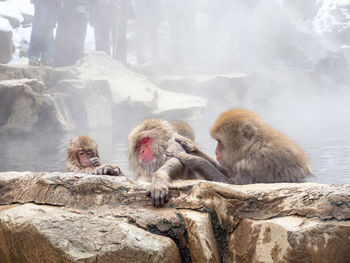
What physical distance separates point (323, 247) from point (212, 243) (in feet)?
1.50

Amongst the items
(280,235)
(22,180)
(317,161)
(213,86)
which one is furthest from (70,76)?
(280,235)

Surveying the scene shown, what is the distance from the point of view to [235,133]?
2.67 m

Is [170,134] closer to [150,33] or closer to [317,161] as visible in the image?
[317,161]

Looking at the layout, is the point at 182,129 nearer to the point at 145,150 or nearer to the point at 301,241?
the point at 145,150

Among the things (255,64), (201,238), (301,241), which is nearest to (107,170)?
(201,238)

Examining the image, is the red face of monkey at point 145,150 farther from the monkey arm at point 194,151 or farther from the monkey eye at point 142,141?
the monkey arm at point 194,151

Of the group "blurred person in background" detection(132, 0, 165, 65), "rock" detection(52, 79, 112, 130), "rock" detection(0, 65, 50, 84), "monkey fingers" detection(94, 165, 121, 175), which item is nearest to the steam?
"blurred person in background" detection(132, 0, 165, 65)

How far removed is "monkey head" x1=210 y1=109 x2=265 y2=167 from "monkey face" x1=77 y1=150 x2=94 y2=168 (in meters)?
1.21

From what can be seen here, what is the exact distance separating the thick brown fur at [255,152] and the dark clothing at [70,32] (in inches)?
496

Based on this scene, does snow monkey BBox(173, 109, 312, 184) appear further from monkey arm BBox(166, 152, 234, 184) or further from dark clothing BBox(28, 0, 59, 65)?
dark clothing BBox(28, 0, 59, 65)

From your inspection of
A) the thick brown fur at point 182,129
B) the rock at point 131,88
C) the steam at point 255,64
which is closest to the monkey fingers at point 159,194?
the thick brown fur at point 182,129

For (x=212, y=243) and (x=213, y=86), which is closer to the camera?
(x=212, y=243)

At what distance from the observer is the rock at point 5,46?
47.8 ft

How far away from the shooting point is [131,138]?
2.99 metres
